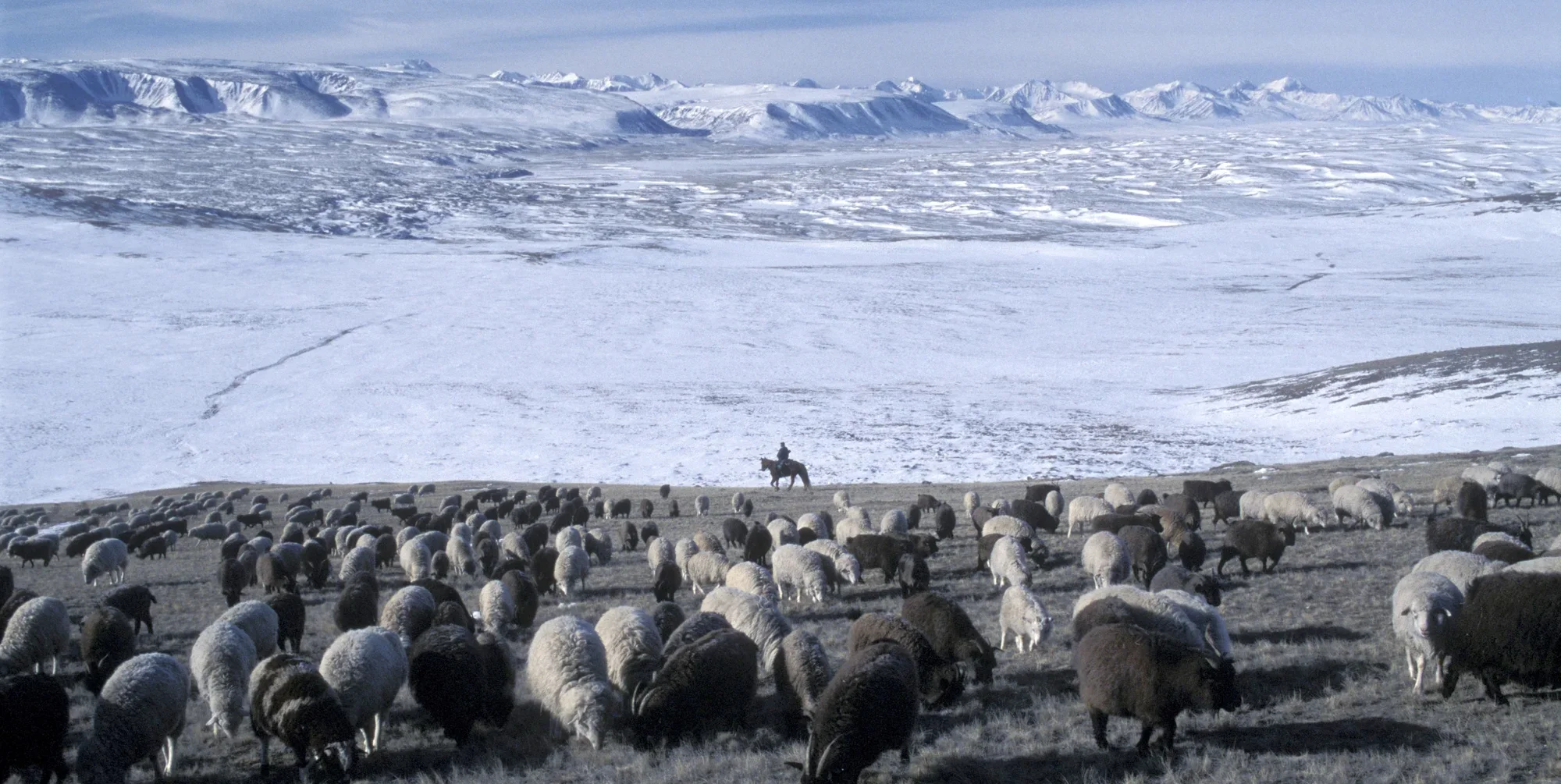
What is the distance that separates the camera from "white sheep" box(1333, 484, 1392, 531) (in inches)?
702

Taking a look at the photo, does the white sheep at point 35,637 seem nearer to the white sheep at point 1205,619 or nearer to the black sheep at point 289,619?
the black sheep at point 289,619

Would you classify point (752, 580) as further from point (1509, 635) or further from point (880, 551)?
point (1509, 635)

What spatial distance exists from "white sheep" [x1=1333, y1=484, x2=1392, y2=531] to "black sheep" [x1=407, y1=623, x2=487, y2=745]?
15.2m

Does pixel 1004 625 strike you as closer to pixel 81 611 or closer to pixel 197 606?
pixel 197 606

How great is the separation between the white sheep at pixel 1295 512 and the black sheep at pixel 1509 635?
10.0 meters

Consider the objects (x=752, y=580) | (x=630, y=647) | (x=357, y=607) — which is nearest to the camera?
(x=630, y=647)

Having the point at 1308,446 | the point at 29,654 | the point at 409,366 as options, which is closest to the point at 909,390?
the point at 1308,446

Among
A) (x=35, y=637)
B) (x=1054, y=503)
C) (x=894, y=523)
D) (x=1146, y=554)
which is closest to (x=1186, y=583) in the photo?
(x=1146, y=554)

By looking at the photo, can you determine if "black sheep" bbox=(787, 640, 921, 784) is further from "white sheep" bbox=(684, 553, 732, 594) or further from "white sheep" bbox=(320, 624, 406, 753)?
"white sheep" bbox=(684, 553, 732, 594)

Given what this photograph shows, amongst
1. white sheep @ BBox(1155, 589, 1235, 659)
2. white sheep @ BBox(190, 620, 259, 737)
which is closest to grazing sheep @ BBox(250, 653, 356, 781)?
white sheep @ BBox(190, 620, 259, 737)

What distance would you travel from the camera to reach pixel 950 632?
9969mm

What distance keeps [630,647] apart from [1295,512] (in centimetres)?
1314

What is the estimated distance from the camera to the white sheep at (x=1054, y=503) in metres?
23.3

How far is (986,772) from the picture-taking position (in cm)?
763
